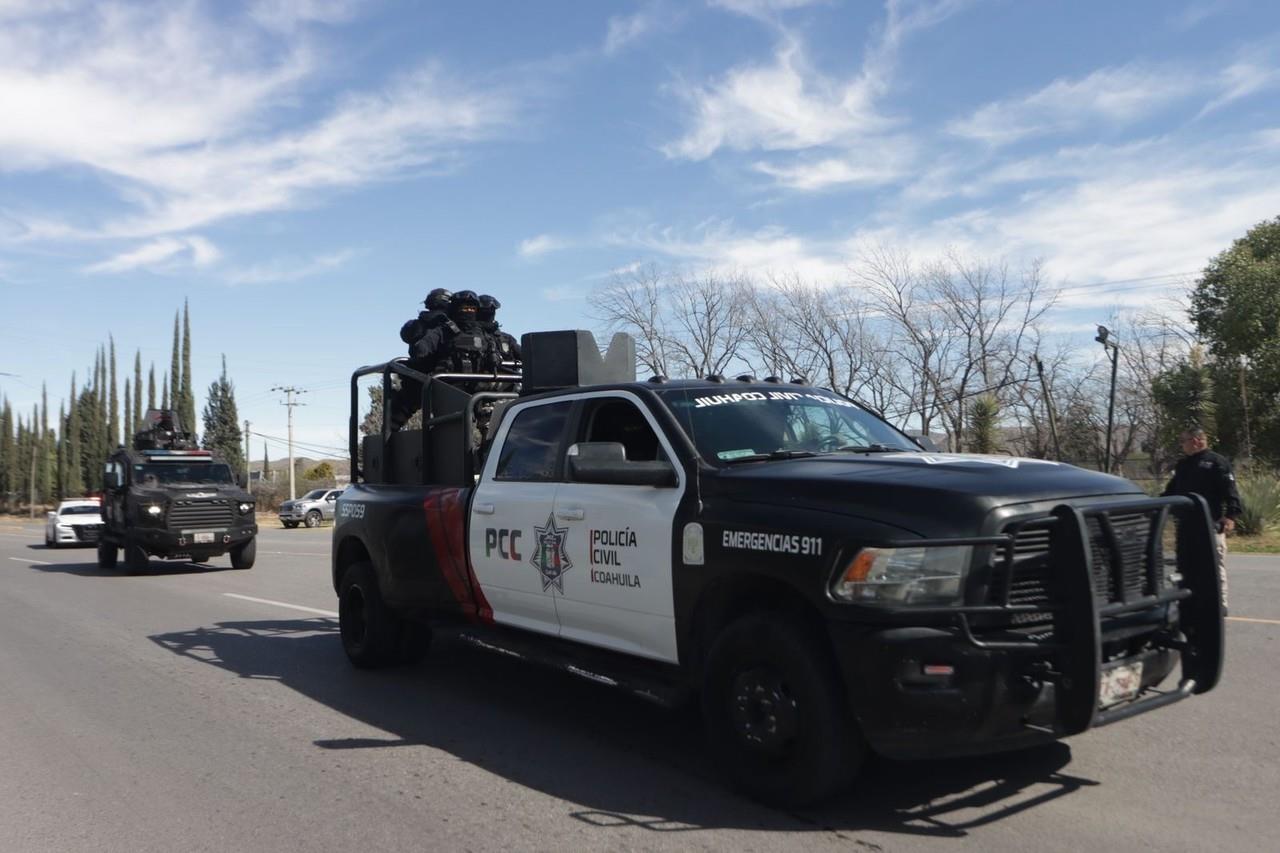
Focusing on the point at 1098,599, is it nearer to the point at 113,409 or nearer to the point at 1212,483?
the point at 1212,483

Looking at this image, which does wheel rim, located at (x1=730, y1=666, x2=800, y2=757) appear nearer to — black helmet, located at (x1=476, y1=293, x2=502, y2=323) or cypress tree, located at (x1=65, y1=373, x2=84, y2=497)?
black helmet, located at (x1=476, y1=293, x2=502, y2=323)

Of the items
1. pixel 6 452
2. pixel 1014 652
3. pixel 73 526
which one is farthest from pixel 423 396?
pixel 6 452

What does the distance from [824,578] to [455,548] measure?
11.0 ft

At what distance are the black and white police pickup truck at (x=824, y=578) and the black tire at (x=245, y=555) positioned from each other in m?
13.9

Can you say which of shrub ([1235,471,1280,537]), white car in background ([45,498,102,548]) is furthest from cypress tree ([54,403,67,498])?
shrub ([1235,471,1280,537])

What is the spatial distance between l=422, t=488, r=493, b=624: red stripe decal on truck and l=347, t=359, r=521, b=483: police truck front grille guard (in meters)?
0.51

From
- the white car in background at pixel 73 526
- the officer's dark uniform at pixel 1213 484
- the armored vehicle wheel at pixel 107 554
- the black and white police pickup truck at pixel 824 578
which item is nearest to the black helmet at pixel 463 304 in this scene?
the black and white police pickup truck at pixel 824 578

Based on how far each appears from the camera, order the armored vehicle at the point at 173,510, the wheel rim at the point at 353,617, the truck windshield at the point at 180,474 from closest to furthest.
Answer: the wheel rim at the point at 353,617 → the armored vehicle at the point at 173,510 → the truck windshield at the point at 180,474

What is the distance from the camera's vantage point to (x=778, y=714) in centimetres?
441

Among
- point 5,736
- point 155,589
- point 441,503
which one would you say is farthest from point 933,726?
point 155,589

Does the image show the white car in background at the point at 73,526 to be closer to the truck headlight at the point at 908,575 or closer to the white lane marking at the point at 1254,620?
the white lane marking at the point at 1254,620

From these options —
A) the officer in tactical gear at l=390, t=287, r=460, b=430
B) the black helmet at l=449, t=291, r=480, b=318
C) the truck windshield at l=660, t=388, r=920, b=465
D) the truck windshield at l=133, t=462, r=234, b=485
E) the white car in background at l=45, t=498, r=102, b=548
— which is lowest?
the white car in background at l=45, t=498, r=102, b=548

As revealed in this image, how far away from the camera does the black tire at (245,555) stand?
19031 mm

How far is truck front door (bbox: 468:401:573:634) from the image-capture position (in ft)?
19.6
